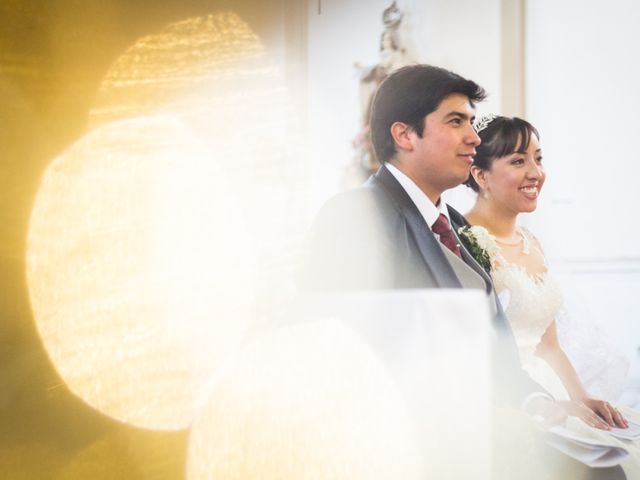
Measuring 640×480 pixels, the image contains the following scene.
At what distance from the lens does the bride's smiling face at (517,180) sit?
1.32m

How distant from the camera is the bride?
51.6 inches

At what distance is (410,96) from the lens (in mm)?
1357

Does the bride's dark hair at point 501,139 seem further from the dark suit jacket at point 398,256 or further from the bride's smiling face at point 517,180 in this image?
the dark suit jacket at point 398,256

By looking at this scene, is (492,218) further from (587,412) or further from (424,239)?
(587,412)

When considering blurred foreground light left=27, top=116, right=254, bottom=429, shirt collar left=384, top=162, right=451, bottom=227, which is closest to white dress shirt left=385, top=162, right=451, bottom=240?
shirt collar left=384, top=162, right=451, bottom=227

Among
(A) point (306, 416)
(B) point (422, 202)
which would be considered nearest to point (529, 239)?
(B) point (422, 202)

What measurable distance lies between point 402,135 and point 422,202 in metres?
0.15

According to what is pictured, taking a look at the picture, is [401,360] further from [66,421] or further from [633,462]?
[66,421]

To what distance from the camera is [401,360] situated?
133 cm

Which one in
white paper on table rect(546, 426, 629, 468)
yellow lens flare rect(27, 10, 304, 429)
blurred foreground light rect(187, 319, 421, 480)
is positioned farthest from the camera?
yellow lens flare rect(27, 10, 304, 429)

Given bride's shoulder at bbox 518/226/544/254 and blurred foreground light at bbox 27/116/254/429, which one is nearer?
bride's shoulder at bbox 518/226/544/254

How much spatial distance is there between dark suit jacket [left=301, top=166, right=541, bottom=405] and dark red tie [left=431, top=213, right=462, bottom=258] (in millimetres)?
17

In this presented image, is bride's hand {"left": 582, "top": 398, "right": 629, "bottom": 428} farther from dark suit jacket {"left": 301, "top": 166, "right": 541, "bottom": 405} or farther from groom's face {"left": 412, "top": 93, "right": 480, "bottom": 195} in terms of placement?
groom's face {"left": 412, "top": 93, "right": 480, "bottom": 195}

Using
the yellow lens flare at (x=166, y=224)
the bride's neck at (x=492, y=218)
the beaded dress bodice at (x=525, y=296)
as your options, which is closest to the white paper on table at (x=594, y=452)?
the beaded dress bodice at (x=525, y=296)
